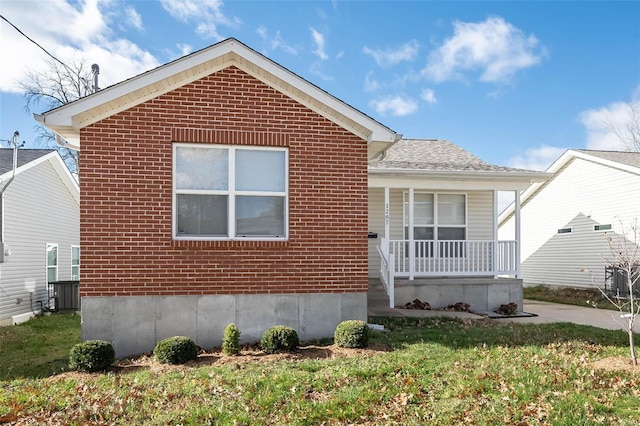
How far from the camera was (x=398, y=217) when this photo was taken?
46.4ft

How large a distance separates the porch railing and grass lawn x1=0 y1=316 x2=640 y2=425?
481 cm

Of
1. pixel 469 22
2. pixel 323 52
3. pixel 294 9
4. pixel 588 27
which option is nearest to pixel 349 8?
pixel 294 9

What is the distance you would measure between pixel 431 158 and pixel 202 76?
28.1 ft

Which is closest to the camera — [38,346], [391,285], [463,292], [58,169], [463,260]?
[38,346]

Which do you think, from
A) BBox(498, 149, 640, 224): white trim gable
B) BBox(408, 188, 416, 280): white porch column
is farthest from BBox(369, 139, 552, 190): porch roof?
BBox(498, 149, 640, 224): white trim gable

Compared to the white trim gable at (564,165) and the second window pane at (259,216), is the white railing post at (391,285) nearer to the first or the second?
the second window pane at (259,216)

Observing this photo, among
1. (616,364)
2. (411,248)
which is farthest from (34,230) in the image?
(616,364)

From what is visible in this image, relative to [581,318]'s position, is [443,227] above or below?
above

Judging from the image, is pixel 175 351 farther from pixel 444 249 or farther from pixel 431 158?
pixel 431 158

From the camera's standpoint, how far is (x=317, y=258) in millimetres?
8375

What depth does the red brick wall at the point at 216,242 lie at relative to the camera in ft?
25.3

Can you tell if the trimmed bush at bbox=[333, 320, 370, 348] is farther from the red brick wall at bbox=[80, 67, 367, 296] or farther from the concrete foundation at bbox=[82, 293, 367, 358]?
the red brick wall at bbox=[80, 67, 367, 296]

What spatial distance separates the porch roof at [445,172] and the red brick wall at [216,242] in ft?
11.9

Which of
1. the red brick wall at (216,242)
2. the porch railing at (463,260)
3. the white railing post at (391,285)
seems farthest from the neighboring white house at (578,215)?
the red brick wall at (216,242)
